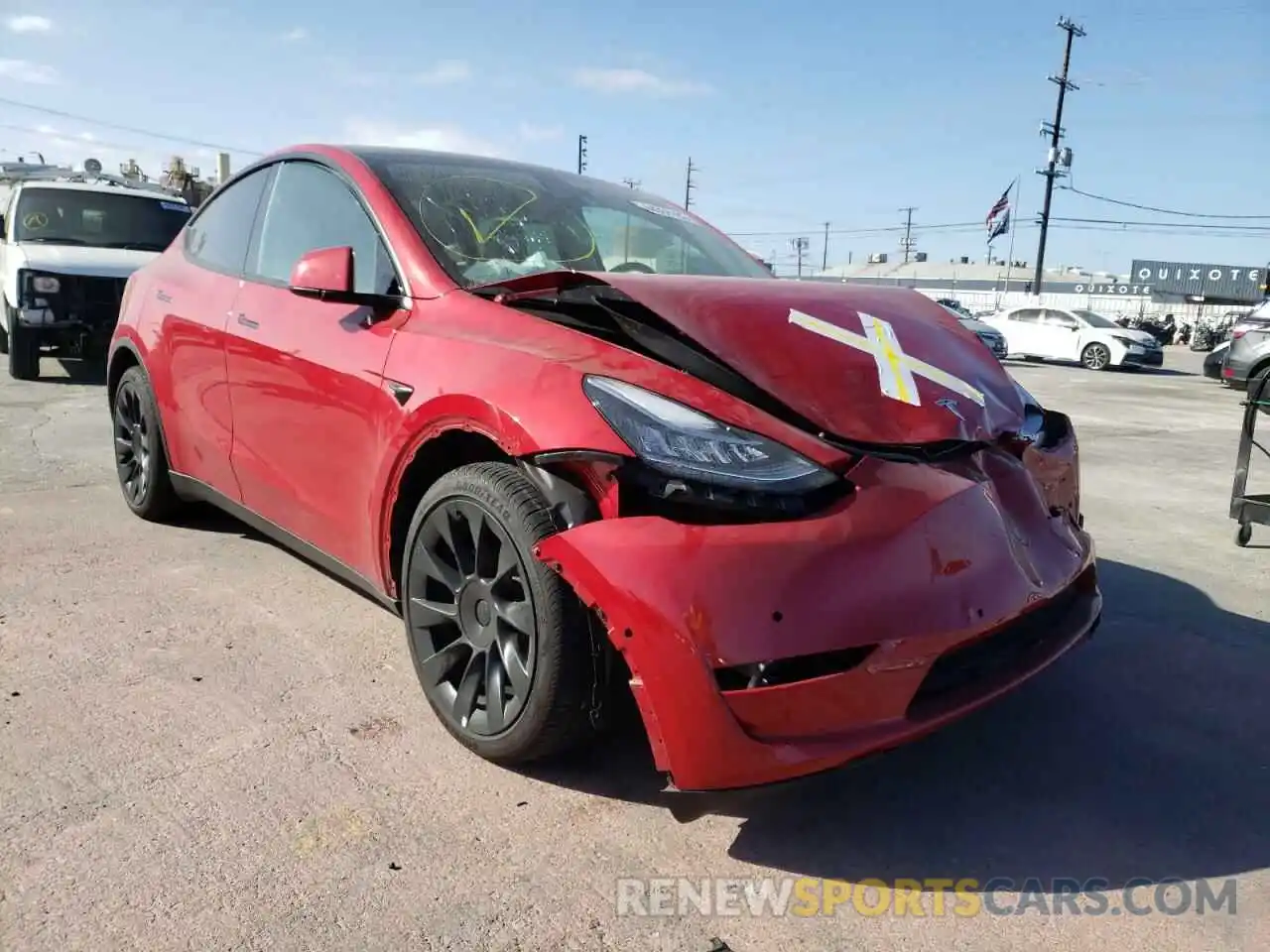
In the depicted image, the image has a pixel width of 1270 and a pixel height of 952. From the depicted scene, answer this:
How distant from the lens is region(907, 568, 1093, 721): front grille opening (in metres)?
2.06

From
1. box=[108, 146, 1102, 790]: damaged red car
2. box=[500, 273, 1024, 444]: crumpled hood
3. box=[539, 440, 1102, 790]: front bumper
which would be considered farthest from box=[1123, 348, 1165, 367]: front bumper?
box=[539, 440, 1102, 790]: front bumper

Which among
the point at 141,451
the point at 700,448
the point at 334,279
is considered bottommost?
the point at 141,451

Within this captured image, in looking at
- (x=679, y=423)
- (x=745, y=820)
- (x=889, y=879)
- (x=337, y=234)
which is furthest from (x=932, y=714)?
(x=337, y=234)

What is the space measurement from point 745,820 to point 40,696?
1974 millimetres

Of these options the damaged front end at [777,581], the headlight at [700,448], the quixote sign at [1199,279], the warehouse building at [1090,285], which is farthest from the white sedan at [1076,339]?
the quixote sign at [1199,279]

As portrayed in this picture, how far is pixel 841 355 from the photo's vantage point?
2443mm

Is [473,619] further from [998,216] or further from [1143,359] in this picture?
[998,216]

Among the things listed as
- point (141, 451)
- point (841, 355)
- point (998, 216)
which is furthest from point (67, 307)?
point (998, 216)

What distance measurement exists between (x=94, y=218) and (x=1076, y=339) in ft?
61.4

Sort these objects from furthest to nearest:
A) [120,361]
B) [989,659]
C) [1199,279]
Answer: [1199,279], [120,361], [989,659]

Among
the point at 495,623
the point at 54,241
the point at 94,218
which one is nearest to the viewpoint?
the point at 495,623

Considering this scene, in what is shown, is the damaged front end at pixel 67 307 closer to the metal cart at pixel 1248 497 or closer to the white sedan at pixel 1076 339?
the metal cart at pixel 1248 497

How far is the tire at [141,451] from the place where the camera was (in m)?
4.23

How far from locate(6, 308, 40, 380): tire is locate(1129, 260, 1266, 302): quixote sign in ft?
240
